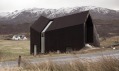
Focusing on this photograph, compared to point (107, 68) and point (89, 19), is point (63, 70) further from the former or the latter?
point (89, 19)

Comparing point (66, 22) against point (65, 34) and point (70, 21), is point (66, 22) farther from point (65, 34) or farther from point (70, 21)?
point (65, 34)

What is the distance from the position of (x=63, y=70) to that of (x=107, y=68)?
2018 millimetres

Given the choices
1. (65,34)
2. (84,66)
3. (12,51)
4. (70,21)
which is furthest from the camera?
(12,51)

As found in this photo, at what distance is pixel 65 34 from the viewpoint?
47.2 meters

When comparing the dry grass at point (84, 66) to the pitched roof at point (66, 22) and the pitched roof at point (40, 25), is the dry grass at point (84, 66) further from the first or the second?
the pitched roof at point (40, 25)

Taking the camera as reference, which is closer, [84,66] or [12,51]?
[84,66]

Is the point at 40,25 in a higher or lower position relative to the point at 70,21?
lower

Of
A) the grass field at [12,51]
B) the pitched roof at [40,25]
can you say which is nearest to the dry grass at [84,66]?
the grass field at [12,51]

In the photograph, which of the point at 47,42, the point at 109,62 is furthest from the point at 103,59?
the point at 47,42

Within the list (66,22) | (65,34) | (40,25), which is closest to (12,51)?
(40,25)

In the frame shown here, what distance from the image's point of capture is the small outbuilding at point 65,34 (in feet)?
152

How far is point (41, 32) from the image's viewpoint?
51.8 meters

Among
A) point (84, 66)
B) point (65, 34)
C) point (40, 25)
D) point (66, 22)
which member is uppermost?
point (66, 22)

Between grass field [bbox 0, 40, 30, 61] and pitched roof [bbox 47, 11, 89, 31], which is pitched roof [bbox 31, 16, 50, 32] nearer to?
pitched roof [bbox 47, 11, 89, 31]
